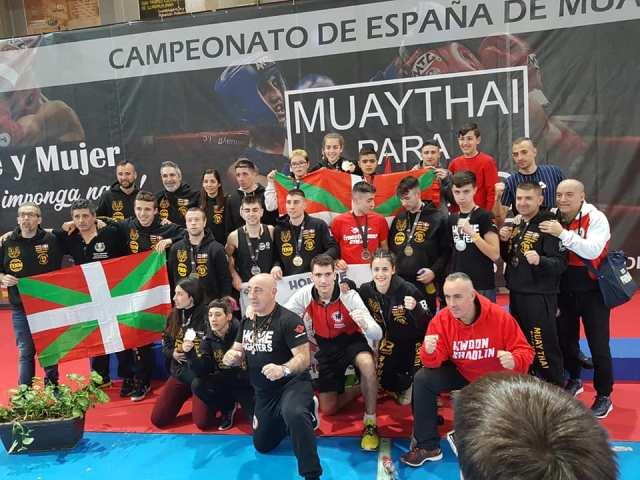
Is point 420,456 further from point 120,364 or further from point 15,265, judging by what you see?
point 15,265

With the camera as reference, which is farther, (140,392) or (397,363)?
(140,392)

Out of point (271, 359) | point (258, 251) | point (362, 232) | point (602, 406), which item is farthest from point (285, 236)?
point (602, 406)

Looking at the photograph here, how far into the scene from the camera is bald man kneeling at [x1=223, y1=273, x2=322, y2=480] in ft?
11.9

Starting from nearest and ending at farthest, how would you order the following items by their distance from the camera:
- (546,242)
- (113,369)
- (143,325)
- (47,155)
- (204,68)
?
(546,242), (143,325), (113,369), (204,68), (47,155)

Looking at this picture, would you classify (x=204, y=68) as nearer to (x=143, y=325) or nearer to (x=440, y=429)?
(x=143, y=325)

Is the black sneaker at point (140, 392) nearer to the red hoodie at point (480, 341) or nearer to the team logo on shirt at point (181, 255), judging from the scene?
the team logo on shirt at point (181, 255)

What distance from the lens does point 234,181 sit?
7512 mm

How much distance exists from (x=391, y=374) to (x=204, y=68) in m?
5.00

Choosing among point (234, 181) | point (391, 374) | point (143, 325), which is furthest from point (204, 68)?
point (391, 374)

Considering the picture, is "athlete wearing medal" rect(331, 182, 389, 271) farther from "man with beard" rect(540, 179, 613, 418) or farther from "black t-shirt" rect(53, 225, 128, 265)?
"black t-shirt" rect(53, 225, 128, 265)

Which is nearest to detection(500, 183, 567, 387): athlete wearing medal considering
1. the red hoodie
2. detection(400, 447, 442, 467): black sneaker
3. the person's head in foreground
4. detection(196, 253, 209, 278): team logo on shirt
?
the red hoodie

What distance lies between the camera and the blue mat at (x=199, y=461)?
3475 millimetres

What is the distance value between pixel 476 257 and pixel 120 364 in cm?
343

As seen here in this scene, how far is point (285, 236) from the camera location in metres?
4.72
